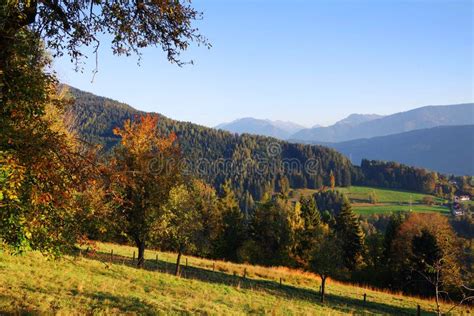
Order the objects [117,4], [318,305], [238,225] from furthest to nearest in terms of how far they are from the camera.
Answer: [238,225] → [318,305] → [117,4]

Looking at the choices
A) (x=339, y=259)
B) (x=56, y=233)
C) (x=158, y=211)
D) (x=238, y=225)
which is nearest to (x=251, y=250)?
(x=238, y=225)

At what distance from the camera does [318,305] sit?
98.2ft

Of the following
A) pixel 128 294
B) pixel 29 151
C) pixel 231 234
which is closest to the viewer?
pixel 29 151

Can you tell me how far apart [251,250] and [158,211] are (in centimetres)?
4949

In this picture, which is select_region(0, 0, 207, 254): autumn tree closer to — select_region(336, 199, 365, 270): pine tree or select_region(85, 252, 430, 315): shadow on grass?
select_region(85, 252, 430, 315): shadow on grass

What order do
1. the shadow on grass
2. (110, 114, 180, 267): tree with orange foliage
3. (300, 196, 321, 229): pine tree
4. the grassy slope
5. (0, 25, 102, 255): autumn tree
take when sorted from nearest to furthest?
1. (0, 25, 102, 255): autumn tree
2. the grassy slope
3. (110, 114, 180, 267): tree with orange foliage
4. the shadow on grass
5. (300, 196, 321, 229): pine tree

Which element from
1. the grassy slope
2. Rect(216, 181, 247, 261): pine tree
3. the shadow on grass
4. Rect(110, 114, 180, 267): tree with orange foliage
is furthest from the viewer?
Rect(216, 181, 247, 261): pine tree

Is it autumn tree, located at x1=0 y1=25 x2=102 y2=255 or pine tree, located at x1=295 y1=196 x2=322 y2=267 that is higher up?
autumn tree, located at x1=0 y1=25 x2=102 y2=255

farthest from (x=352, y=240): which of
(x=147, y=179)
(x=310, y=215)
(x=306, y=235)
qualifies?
(x=147, y=179)

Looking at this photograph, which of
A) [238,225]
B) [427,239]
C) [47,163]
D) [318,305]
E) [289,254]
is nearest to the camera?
[47,163]

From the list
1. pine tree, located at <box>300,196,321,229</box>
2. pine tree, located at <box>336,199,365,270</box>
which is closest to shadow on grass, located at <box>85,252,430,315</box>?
pine tree, located at <box>336,199,365,270</box>

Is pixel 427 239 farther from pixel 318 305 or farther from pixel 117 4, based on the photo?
pixel 117 4


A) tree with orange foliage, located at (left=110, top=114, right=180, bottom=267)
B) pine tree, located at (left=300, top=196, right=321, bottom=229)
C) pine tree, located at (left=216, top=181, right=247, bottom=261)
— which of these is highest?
tree with orange foliage, located at (left=110, top=114, right=180, bottom=267)

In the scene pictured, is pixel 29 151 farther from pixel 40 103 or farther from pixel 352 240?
pixel 352 240
